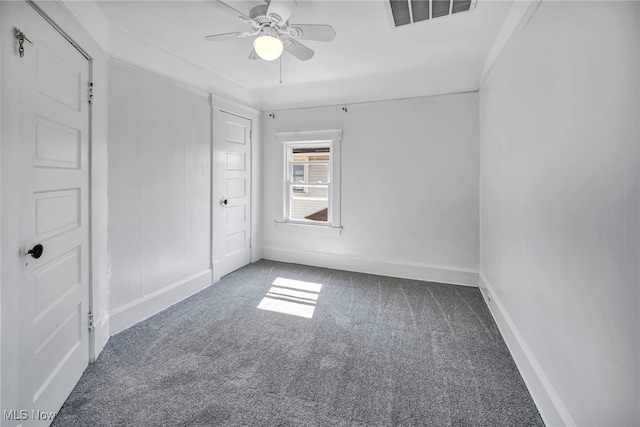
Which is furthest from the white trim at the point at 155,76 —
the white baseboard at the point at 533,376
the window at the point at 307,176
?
the white baseboard at the point at 533,376

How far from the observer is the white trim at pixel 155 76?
2380 millimetres

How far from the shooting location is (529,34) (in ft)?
5.98

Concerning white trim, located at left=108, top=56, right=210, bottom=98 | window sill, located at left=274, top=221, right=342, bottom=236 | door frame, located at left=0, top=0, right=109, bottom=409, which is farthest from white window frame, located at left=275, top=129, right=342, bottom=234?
door frame, located at left=0, top=0, right=109, bottom=409

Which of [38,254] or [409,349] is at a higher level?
[38,254]

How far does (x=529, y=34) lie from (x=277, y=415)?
9.15 ft

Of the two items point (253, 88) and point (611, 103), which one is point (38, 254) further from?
point (253, 88)

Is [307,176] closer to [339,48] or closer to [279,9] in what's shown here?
[339,48]

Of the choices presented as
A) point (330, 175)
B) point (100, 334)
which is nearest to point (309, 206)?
point (330, 175)

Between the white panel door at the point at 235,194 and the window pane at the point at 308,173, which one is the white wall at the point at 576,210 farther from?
the white panel door at the point at 235,194

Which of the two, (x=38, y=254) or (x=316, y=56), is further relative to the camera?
(x=316, y=56)

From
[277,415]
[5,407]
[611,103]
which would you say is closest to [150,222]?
[5,407]

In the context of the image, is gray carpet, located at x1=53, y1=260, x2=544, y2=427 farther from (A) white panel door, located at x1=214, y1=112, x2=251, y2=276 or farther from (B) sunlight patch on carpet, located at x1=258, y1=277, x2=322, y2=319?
(A) white panel door, located at x1=214, y1=112, x2=251, y2=276

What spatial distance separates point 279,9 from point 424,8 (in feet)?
3.61

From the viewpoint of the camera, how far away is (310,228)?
429 cm
